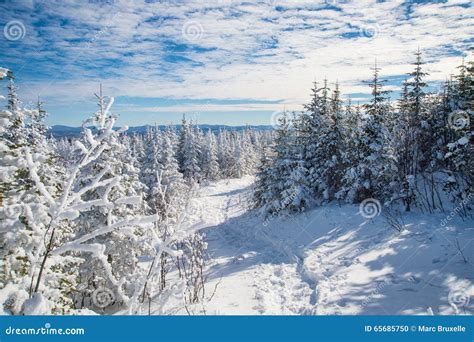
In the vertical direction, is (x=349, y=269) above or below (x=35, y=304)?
below

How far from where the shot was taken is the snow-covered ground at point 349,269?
7.52 meters

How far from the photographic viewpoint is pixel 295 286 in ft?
31.6

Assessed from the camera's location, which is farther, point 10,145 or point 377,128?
point 377,128

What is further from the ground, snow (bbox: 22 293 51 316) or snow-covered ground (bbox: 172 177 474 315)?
snow (bbox: 22 293 51 316)

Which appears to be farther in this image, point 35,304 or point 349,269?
point 349,269

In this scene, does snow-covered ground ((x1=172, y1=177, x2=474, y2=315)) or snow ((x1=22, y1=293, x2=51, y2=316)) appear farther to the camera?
snow-covered ground ((x1=172, y1=177, x2=474, y2=315))

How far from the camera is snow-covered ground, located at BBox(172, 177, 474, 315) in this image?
7520 millimetres

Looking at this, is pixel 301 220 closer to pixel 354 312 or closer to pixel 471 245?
pixel 471 245

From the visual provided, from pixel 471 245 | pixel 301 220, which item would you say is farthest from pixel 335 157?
pixel 471 245

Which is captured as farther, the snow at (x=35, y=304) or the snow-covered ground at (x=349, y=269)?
the snow-covered ground at (x=349, y=269)

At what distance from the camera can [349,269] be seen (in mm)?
10031

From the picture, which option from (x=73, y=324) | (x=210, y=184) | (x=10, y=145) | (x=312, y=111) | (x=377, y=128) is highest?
(x=312, y=111)

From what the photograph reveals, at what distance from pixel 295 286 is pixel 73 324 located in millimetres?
7546

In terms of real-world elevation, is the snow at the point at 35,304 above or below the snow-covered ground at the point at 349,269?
above
